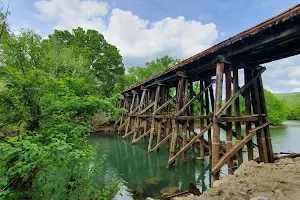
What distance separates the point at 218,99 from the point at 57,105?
411 cm

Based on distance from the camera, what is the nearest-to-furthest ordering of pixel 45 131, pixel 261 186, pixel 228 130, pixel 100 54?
pixel 45 131, pixel 261 186, pixel 228 130, pixel 100 54

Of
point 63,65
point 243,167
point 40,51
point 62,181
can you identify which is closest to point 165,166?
point 243,167

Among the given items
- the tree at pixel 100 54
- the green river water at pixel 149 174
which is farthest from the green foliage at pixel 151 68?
the green river water at pixel 149 174

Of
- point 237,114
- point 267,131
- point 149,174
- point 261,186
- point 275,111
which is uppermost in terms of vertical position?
point 275,111

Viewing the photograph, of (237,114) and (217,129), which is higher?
(237,114)

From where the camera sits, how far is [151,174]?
661cm

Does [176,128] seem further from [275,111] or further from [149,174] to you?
[275,111]

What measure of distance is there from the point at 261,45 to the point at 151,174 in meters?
5.37

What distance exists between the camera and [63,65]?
12.9 m

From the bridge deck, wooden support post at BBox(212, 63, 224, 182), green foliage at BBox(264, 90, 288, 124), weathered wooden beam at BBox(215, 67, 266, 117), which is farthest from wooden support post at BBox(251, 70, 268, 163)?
green foliage at BBox(264, 90, 288, 124)

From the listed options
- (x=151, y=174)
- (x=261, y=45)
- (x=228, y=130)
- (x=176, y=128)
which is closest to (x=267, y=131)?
(x=228, y=130)

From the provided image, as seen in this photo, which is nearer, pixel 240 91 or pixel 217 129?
pixel 217 129

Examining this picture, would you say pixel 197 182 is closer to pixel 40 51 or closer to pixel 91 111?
pixel 91 111

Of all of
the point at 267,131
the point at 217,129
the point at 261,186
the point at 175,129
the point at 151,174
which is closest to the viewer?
the point at 261,186
